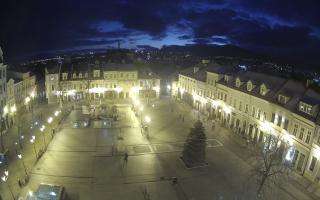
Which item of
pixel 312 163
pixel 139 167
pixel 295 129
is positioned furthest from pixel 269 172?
pixel 139 167

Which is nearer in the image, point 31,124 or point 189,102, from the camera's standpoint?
point 31,124

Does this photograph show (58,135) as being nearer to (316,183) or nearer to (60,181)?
(60,181)

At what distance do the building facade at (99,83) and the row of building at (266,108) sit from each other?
1336 cm

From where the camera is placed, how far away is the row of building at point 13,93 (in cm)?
4294

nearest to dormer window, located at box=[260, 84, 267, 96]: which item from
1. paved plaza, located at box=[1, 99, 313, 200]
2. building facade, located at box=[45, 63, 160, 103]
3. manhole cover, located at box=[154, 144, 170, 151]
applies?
paved plaza, located at box=[1, 99, 313, 200]

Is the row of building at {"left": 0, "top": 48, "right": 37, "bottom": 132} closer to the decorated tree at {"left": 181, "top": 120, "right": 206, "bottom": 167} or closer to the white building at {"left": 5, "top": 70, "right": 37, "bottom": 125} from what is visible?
the white building at {"left": 5, "top": 70, "right": 37, "bottom": 125}

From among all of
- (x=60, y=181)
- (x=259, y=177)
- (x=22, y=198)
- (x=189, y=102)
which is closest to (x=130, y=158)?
(x=60, y=181)

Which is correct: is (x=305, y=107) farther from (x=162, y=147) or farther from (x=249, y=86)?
(x=162, y=147)

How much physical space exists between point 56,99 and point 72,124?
18.9 metres

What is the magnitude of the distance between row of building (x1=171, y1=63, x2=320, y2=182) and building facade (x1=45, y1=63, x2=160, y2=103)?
13.4m

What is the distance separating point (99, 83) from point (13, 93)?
21862 millimetres

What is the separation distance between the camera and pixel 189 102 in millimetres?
66875

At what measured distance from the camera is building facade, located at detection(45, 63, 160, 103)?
63688 millimetres

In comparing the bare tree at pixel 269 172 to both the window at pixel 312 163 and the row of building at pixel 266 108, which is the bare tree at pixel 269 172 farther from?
the window at pixel 312 163
